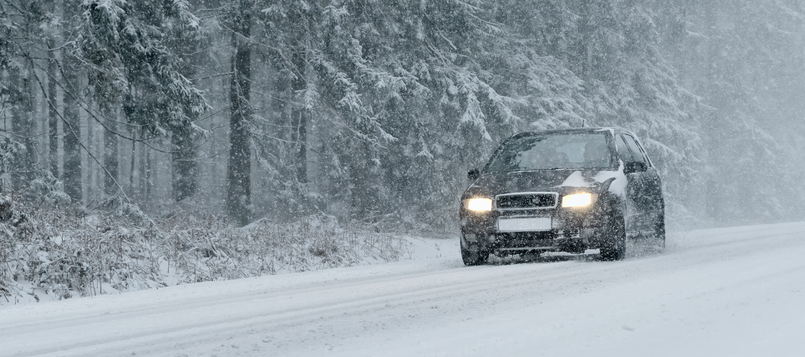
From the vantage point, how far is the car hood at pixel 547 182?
934cm

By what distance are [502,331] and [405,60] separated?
→ 1467cm

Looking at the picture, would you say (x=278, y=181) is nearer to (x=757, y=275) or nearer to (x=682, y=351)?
(x=757, y=275)

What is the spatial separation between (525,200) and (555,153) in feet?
5.21

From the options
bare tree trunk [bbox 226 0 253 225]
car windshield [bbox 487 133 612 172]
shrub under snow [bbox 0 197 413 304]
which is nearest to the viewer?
shrub under snow [bbox 0 197 413 304]

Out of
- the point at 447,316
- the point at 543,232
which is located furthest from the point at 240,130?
the point at 447,316

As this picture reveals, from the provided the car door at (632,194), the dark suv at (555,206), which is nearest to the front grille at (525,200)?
the dark suv at (555,206)

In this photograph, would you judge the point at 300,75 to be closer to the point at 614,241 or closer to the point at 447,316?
the point at 614,241

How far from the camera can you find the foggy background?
13.2 meters

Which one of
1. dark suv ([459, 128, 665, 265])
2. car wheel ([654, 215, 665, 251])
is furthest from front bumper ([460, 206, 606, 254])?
car wheel ([654, 215, 665, 251])

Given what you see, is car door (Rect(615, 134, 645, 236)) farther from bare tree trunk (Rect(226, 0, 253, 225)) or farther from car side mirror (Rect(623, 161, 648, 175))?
bare tree trunk (Rect(226, 0, 253, 225))

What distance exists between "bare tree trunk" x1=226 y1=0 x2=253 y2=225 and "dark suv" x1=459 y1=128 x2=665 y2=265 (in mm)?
9102

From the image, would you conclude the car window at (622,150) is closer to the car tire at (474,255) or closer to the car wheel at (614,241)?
the car wheel at (614,241)

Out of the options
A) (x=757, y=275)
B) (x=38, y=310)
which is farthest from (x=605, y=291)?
(x=38, y=310)

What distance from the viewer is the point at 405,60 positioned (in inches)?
739
